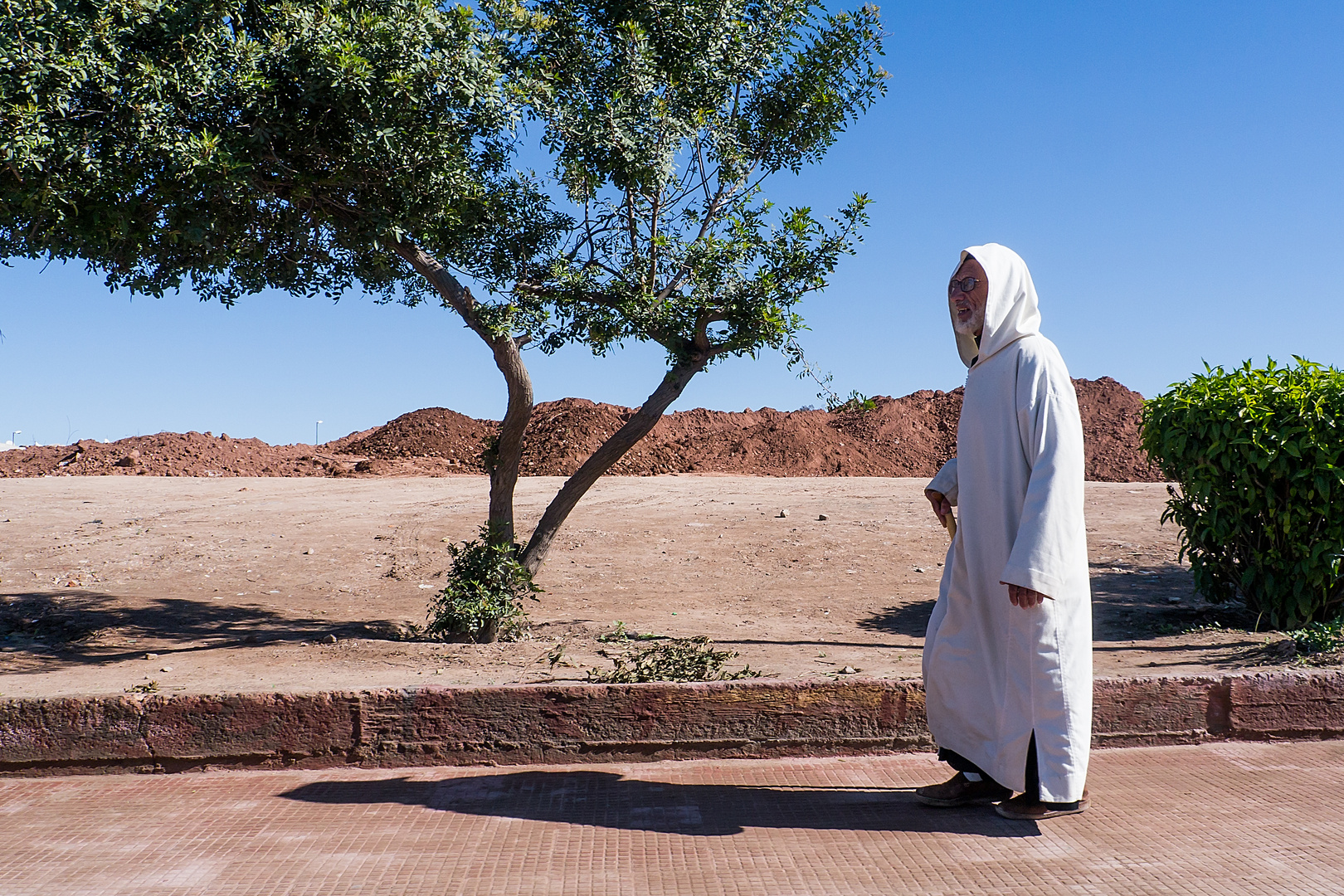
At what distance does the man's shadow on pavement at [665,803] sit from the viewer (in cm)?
337

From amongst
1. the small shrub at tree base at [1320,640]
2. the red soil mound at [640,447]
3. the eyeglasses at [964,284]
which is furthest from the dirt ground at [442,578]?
the red soil mound at [640,447]

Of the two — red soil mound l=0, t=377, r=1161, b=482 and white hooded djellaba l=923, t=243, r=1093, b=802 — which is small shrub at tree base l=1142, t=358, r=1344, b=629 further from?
red soil mound l=0, t=377, r=1161, b=482

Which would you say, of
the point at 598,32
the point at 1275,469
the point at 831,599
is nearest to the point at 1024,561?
the point at 1275,469

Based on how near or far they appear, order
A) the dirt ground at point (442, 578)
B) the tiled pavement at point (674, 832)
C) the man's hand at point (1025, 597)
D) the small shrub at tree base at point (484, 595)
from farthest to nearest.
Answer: the small shrub at tree base at point (484, 595) < the dirt ground at point (442, 578) < the man's hand at point (1025, 597) < the tiled pavement at point (674, 832)

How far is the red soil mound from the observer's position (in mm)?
23797

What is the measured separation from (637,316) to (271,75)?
278cm

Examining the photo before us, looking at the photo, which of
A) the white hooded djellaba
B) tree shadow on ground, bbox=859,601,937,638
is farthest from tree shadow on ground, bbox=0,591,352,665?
the white hooded djellaba

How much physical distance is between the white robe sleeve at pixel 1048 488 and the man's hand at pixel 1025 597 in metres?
0.03

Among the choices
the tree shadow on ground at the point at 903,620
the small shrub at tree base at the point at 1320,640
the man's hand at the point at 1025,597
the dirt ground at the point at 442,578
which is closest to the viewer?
the man's hand at the point at 1025,597

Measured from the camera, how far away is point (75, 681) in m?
5.77

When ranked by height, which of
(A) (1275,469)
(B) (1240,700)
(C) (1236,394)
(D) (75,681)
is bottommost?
(D) (75,681)

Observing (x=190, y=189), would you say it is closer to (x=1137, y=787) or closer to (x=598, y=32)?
(x=598, y=32)

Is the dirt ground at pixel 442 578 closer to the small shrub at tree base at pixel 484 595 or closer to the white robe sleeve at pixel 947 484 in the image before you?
the small shrub at tree base at pixel 484 595

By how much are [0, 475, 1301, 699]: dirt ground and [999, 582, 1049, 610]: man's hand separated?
1158 mm
